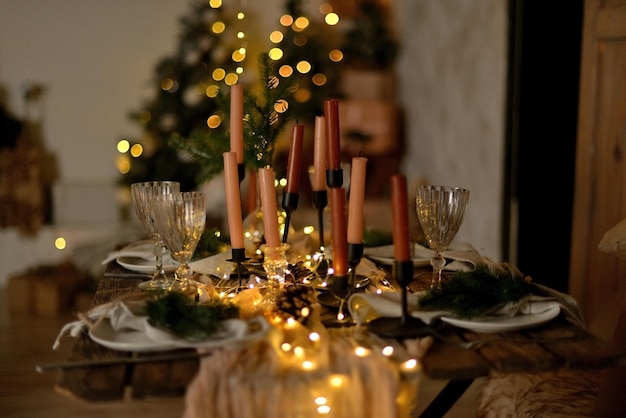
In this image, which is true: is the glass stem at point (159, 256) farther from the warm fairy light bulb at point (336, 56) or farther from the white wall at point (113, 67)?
the warm fairy light bulb at point (336, 56)

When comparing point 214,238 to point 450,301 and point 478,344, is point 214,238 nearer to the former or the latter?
point 450,301

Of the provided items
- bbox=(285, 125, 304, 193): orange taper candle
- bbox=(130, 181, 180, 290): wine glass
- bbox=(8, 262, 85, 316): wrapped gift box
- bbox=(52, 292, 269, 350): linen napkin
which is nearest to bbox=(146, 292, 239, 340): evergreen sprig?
bbox=(52, 292, 269, 350): linen napkin

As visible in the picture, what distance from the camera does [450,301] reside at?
135 centimetres

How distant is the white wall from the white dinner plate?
101 inches

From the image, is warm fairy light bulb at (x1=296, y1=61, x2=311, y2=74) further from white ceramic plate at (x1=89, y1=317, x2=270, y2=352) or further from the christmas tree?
white ceramic plate at (x1=89, y1=317, x2=270, y2=352)

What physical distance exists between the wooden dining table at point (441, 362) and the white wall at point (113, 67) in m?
2.65

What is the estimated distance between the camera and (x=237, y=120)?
1722mm

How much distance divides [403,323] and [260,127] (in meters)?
0.75

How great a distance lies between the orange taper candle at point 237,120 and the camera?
1.71 meters

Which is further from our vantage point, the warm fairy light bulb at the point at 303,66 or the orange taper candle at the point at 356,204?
the warm fairy light bulb at the point at 303,66

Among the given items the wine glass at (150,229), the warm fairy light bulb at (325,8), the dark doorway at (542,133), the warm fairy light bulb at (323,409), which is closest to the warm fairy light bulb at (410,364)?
the warm fairy light bulb at (323,409)

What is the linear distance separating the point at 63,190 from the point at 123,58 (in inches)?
35.2

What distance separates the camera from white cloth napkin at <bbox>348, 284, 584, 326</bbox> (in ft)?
4.32

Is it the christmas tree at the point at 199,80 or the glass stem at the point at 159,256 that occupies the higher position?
the christmas tree at the point at 199,80
